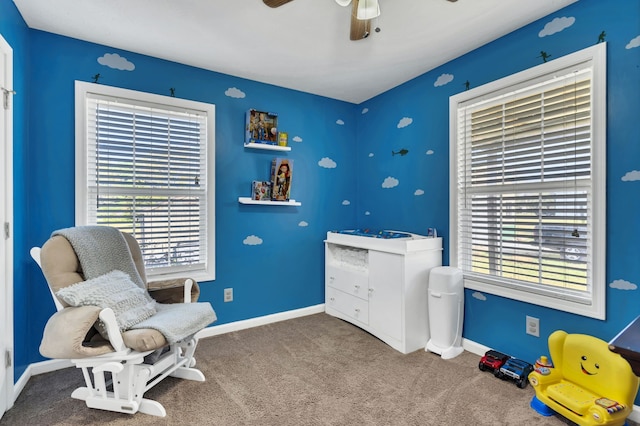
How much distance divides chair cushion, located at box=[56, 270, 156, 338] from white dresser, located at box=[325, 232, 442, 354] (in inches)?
67.2

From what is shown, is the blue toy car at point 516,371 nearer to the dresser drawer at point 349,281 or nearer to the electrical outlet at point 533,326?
the electrical outlet at point 533,326

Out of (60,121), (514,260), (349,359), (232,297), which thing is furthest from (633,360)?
(60,121)

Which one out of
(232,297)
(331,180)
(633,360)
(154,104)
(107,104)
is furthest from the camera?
(331,180)

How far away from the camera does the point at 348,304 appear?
3.19 meters

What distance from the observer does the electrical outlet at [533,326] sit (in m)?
2.18

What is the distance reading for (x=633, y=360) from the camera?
98 centimetres

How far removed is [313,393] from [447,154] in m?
2.06

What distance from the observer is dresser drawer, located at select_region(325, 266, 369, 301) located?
298 centimetres

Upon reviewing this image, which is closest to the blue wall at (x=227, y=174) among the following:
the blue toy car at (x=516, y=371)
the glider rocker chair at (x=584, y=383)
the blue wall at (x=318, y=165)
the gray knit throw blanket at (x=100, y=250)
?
the blue wall at (x=318, y=165)

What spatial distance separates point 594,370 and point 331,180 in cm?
258

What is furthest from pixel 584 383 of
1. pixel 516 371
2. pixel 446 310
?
pixel 446 310

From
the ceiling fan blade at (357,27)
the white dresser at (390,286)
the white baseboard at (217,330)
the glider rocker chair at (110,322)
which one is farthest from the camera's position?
the white dresser at (390,286)

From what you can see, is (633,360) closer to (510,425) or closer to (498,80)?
(510,425)

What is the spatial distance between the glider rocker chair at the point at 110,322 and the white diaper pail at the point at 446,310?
1.62m
